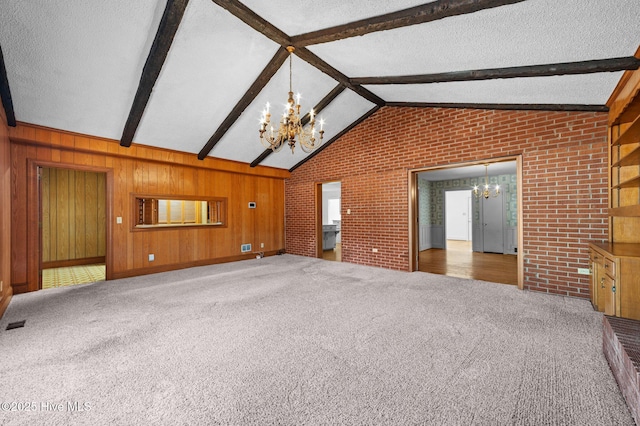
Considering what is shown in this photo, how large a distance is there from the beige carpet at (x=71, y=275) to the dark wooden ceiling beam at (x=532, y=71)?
6.23m

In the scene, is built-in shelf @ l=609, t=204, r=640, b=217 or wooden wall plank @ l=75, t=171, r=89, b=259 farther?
wooden wall plank @ l=75, t=171, r=89, b=259

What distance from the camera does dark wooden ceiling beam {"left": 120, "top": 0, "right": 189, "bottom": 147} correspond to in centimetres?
260

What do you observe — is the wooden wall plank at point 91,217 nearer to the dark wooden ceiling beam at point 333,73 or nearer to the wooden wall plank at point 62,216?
the wooden wall plank at point 62,216

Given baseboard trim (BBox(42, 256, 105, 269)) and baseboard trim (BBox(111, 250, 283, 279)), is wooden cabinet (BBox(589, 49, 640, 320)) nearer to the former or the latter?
baseboard trim (BBox(111, 250, 283, 279))

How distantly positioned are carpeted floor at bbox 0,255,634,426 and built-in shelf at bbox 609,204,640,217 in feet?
3.72

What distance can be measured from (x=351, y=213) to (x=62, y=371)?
5.07 metres

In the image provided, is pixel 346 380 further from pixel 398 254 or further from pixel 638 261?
pixel 398 254

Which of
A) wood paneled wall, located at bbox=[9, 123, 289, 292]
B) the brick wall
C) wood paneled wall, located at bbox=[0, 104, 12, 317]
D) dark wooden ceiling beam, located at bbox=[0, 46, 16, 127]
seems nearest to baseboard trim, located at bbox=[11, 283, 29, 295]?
wood paneled wall, located at bbox=[9, 123, 289, 292]

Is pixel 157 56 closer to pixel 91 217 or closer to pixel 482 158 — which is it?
pixel 482 158

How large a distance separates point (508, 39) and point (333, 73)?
2.29 m

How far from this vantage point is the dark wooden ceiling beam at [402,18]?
223 cm

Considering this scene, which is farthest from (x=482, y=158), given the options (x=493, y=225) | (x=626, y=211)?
(x=493, y=225)

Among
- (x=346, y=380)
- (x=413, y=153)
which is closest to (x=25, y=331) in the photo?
(x=346, y=380)

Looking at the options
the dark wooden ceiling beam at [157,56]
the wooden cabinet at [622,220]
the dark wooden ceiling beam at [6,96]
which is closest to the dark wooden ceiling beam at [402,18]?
the dark wooden ceiling beam at [157,56]
